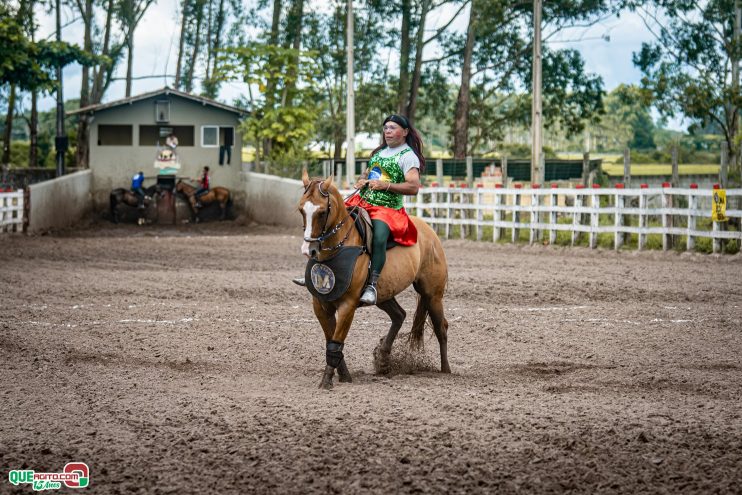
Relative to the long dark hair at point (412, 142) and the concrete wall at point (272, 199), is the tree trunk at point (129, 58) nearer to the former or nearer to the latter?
the concrete wall at point (272, 199)

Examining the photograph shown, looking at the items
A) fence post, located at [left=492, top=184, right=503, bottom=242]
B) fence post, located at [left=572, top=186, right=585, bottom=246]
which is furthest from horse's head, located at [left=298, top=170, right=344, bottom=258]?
fence post, located at [left=492, top=184, right=503, bottom=242]

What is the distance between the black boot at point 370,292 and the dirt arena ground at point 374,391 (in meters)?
0.67

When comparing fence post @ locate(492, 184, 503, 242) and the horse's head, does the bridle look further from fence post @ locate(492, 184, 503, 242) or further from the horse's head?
fence post @ locate(492, 184, 503, 242)

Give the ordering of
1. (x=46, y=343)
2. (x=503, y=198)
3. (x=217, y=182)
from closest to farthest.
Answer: (x=46, y=343)
(x=503, y=198)
(x=217, y=182)

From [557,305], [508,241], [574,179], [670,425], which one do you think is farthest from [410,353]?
[574,179]

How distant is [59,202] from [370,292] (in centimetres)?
2395

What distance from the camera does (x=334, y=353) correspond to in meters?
7.79

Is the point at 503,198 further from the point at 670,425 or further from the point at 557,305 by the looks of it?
the point at 670,425

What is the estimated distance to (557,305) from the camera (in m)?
12.9

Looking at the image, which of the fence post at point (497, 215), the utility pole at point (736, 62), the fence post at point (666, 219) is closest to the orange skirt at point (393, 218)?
the fence post at point (666, 219)

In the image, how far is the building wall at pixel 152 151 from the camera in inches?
1478

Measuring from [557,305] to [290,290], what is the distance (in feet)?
A: 12.6

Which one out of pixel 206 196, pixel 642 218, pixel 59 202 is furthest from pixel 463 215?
pixel 206 196

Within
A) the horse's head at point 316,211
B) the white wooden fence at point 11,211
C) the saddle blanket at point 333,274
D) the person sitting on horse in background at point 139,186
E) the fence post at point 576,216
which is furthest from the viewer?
the person sitting on horse in background at point 139,186
